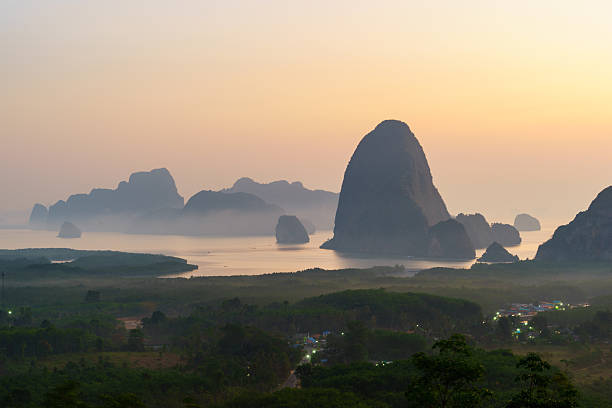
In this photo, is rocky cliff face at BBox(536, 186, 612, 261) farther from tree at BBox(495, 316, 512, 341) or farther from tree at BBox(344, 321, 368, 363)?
tree at BBox(344, 321, 368, 363)

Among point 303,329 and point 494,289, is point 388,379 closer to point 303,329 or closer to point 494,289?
point 303,329

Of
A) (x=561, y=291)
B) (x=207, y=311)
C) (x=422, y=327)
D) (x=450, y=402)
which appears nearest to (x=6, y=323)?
(x=207, y=311)

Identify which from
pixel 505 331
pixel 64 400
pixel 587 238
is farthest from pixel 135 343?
pixel 587 238

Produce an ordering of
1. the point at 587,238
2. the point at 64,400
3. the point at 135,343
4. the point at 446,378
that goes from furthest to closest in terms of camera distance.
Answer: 1. the point at 587,238
2. the point at 135,343
3. the point at 64,400
4. the point at 446,378

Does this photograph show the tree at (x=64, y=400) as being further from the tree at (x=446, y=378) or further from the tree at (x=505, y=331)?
the tree at (x=505, y=331)

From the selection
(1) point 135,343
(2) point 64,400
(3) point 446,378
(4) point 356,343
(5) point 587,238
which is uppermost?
(5) point 587,238

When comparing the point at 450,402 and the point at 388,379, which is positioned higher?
the point at 450,402

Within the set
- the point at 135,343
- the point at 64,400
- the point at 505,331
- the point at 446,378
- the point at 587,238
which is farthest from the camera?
the point at 587,238

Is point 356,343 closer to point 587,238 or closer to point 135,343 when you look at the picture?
point 135,343
